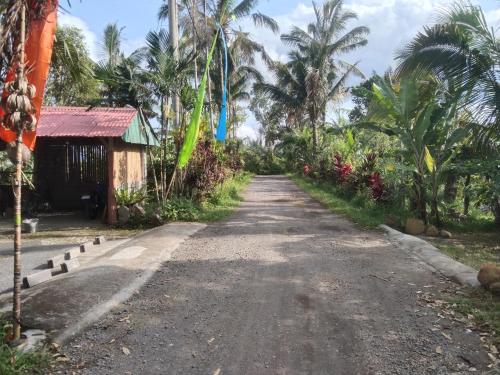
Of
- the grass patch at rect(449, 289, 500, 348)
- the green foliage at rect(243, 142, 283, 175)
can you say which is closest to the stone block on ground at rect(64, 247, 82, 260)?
the grass patch at rect(449, 289, 500, 348)

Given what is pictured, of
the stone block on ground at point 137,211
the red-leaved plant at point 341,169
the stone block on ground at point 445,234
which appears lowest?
the stone block on ground at point 445,234

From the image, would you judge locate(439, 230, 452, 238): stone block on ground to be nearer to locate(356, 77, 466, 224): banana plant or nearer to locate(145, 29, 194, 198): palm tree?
locate(356, 77, 466, 224): banana plant

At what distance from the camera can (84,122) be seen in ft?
36.7

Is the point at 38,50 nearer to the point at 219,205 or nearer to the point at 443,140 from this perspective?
the point at 443,140

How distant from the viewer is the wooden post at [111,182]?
10.5 meters

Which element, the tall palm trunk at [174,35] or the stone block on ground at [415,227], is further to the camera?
the tall palm trunk at [174,35]

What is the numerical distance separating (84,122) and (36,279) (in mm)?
6463

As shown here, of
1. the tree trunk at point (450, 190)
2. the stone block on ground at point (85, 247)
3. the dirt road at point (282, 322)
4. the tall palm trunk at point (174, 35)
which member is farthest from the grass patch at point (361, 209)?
the stone block on ground at point (85, 247)

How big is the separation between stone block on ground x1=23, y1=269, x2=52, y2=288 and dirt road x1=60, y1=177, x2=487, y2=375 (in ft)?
4.63

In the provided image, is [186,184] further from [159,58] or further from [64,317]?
Result: [64,317]

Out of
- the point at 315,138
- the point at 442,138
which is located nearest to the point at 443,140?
the point at 442,138

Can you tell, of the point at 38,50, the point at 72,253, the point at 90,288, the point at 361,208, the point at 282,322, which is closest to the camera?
the point at 38,50

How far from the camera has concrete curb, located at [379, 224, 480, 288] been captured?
5.60 m

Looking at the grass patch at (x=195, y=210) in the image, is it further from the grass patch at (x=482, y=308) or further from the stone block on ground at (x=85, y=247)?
the grass patch at (x=482, y=308)
